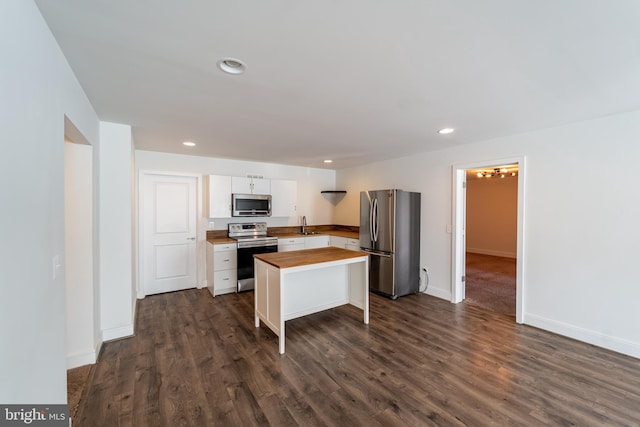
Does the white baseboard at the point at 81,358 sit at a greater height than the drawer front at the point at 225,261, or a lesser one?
lesser

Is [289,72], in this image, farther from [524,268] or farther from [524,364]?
[524,268]

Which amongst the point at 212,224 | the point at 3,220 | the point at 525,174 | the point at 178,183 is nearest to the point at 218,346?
the point at 3,220

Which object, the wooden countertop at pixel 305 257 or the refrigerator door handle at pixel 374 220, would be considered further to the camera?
the refrigerator door handle at pixel 374 220

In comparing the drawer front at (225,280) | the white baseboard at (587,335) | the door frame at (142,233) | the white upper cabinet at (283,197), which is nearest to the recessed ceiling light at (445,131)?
the white baseboard at (587,335)

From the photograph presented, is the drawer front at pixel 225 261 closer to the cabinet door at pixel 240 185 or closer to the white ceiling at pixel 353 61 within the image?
the cabinet door at pixel 240 185

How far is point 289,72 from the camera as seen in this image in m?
1.82

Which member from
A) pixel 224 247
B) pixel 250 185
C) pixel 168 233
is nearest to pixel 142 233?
pixel 168 233

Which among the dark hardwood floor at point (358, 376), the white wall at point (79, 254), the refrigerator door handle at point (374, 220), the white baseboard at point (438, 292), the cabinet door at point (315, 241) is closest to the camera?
the dark hardwood floor at point (358, 376)

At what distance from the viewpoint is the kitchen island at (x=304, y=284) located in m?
2.82

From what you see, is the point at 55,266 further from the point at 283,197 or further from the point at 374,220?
the point at 283,197

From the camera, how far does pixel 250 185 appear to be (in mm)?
4961

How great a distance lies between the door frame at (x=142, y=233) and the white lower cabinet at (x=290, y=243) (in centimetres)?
135

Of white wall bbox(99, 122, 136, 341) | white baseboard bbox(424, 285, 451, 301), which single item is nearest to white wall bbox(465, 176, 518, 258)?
white baseboard bbox(424, 285, 451, 301)

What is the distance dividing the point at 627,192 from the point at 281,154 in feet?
13.8
